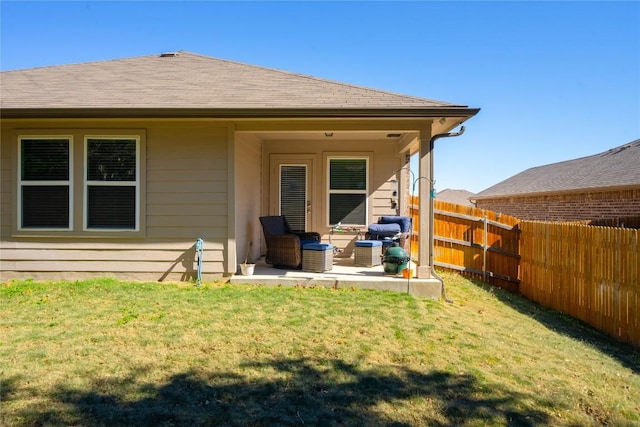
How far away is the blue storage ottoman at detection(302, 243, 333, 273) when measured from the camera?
6809 millimetres

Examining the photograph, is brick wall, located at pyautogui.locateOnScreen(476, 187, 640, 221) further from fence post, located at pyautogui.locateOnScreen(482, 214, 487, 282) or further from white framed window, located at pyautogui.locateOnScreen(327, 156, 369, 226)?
white framed window, located at pyautogui.locateOnScreen(327, 156, 369, 226)

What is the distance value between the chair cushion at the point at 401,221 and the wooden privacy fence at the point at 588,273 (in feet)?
7.84

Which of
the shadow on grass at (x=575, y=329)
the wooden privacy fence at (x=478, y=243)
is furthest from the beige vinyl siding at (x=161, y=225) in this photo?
the shadow on grass at (x=575, y=329)

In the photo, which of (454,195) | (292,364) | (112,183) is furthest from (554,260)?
(454,195)

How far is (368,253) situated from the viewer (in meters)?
7.43

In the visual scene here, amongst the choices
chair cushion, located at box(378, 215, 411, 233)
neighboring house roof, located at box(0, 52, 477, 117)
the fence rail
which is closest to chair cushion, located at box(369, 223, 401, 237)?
chair cushion, located at box(378, 215, 411, 233)

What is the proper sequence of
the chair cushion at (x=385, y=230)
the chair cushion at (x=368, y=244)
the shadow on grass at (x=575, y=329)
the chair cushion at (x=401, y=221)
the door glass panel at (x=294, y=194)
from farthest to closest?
the door glass panel at (x=294, y=194)
the chair cushion at (x=401, y=221)
the chair cushion at (x=385, y=230)
the chair cushion at (x=368, y=244)
the shadow on grass at (x=575, y=329)

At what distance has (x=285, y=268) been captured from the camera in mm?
7238

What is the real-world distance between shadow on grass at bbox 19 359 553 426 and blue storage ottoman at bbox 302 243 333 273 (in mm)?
3513

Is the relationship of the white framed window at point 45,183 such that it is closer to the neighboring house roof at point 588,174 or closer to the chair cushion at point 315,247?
the chair cushion at point 315,247

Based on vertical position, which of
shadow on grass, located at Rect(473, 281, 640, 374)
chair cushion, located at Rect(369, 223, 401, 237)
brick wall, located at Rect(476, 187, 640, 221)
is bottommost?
shadow on grass, located at Rect(473, 281, 640, 374)

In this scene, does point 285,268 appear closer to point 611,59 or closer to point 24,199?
point 24,199

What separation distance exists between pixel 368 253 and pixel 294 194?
98.9 inches

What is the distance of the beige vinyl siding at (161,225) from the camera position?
662 centimetres
